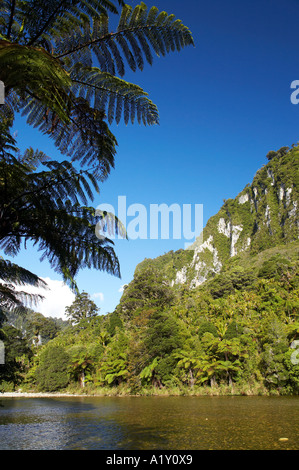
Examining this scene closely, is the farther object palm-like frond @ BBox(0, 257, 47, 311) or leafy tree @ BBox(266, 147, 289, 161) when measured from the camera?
leafy tree @ BBox(266, 147, 289, 161)

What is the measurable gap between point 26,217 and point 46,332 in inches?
3019

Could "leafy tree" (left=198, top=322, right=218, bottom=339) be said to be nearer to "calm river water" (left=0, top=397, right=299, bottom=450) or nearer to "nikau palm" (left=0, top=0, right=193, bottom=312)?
"calm river water" (left=0, top=397, right=299, bottom=450)

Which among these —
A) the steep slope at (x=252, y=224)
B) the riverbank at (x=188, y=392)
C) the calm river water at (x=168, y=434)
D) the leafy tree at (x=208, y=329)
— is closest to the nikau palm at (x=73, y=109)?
the calm river water at (x=168, y=434)

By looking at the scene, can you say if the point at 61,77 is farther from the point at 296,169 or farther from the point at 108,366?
the point at 296,169

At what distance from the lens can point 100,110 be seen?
3811mm

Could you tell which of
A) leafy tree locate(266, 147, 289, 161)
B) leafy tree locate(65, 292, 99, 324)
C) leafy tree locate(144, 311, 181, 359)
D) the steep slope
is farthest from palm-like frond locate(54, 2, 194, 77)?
leafy tree locate(266, 147, 289, 161)

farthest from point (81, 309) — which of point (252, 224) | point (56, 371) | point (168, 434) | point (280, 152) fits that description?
point (280, 152)

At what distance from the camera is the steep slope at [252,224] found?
106 m

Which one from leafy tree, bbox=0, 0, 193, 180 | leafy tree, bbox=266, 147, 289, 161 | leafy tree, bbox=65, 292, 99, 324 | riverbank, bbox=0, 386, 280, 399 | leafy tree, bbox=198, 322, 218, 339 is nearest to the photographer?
leafy tree, bbox=0, 0, 193, 180

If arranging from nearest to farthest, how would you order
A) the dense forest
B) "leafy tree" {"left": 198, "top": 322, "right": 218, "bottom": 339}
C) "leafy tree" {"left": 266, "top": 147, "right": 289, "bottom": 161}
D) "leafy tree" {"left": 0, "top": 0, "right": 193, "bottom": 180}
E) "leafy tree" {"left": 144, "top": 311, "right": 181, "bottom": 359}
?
"leafy tree" {"left": 0, "top": 0, "right": 193, "bottom": 180}
the dense forest
"leafy tree" {"left": 144, "top": 311, "right": 181, "bottom": 359}
"leafy tree" {"left": 198, "top": 322, "right": 218, "bottom": 339}
"leafy tree" {"left": 266, "top": 147, "right": 289, "bottom": 161}

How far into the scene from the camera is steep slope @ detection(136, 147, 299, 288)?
106375 millimetres

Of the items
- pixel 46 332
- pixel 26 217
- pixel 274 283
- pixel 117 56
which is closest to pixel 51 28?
pixel 117 56

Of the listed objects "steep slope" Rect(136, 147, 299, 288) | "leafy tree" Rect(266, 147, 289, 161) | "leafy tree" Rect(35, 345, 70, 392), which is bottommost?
"leafy tree" Rect(35, 345, 70, 392)

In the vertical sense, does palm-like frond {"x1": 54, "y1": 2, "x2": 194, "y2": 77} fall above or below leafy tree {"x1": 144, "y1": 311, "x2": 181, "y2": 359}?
above
